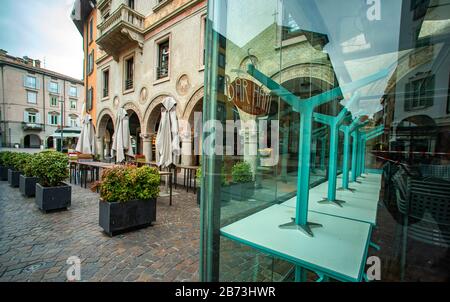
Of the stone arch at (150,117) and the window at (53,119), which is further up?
the window at (53,119)

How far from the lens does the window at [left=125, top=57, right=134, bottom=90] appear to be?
12.4 meters

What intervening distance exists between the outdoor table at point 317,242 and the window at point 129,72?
13.3 m

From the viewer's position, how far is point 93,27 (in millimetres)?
15953

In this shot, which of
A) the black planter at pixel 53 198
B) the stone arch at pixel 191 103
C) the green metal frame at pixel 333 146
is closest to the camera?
the green metal frame at pixel 333 146

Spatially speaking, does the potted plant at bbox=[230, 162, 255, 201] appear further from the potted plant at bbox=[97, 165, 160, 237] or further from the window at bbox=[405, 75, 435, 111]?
the potted plant at bbox=[97, 165, 160, 237]

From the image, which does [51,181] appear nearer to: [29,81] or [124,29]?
[124,29]

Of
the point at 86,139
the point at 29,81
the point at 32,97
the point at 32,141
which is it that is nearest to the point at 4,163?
the point at 86,139

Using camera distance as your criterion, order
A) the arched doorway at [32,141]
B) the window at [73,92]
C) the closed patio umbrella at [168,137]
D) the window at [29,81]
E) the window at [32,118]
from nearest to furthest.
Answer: the closed patio umbrella at [168,137] < the window at [29,81] < the window at [32,118] < the arched doorway at [32,141] < the window at [73,92]

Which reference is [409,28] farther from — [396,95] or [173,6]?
[173,6]

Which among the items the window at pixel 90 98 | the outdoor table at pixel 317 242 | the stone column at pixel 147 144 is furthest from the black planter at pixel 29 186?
the window at pixel 90 98

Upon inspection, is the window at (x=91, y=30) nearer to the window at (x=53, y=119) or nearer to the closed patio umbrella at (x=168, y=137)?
the closed patio umbrella at (x=168, y=137)

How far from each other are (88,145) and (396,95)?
10888 mm

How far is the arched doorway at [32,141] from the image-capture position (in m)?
31.2
